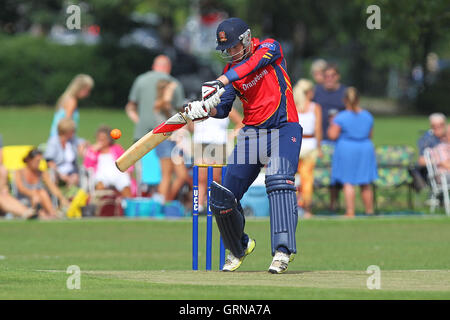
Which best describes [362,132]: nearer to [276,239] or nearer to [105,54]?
[276,239]

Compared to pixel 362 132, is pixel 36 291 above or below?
below

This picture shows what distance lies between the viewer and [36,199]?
17453 millimetres

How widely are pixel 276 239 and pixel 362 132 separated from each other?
8.59 m

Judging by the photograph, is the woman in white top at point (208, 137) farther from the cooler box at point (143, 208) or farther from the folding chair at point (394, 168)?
the folding chair at point (394, 168)

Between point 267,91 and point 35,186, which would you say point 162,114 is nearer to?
point 35,186

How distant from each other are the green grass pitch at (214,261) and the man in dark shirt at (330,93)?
2.50m

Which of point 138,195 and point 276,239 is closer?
point 276,239

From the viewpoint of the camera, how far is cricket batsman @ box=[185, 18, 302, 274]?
926cm

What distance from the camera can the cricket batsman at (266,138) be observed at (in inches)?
364

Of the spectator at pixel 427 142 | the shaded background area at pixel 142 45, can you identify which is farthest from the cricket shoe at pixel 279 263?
the shaded background area at pixel 142 45

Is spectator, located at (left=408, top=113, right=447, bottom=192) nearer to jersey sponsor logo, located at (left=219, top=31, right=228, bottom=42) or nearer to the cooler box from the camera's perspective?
the cooler box

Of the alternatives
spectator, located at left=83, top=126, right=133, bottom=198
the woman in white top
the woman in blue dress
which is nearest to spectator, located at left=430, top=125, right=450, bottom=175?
the woman in blue dress
